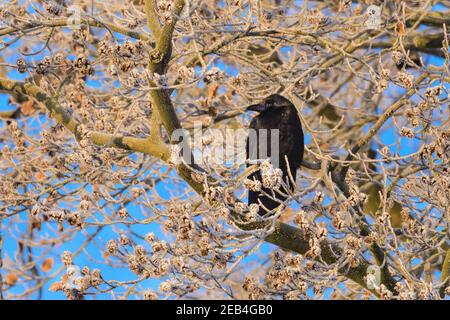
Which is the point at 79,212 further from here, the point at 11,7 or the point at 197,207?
the point at 11,7

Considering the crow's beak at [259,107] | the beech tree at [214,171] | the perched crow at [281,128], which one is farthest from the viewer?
the crow's beak at [259,107]

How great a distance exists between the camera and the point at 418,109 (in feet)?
16.0

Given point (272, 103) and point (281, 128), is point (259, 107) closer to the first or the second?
point (272, 103)

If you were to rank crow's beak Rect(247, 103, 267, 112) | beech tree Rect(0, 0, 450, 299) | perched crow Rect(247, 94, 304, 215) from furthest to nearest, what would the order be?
crow's beak Rect(247, 103, 267, 112)
perched crow Rect(247, 94, 304, 215)
beech tree Rect(0, 0, 450, 299)

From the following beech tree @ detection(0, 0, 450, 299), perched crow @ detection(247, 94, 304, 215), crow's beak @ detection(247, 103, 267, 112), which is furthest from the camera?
crow's beak @ detection(247, 103, 267, 112)

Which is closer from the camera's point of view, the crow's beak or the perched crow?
the perched crow

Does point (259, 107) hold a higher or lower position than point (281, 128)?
higher

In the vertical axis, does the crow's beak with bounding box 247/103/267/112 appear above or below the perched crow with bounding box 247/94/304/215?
above

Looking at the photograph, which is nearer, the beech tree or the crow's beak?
the beech tree

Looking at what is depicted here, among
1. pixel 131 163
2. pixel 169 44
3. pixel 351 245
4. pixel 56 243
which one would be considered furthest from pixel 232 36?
pixel 56 243

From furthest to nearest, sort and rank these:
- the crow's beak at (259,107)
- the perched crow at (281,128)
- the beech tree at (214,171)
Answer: the crow's beak at (259,107), the perched crow at (281,128), the beech tree at (214,171)

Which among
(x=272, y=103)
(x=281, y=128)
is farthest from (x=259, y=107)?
(x=281, y=128)

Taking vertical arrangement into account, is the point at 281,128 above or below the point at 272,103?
below
